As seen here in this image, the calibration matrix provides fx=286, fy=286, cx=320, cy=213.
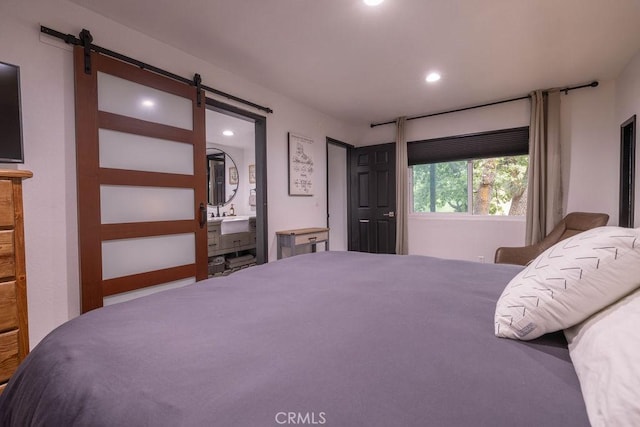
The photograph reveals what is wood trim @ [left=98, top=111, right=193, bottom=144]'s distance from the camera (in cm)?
211

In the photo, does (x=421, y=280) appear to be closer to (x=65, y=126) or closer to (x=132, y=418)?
(x=132, y=418)

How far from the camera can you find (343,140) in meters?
4.89

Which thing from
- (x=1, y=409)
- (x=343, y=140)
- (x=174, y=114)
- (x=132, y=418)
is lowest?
(x=1, y=409)

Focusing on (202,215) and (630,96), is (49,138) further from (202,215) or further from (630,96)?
(630,96)

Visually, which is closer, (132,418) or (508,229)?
(132,418)

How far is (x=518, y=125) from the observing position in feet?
12.4

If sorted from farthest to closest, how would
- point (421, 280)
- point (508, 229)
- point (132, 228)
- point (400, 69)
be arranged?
point (508, 229), point (400, 69), point (132, 228), point (421, 280)

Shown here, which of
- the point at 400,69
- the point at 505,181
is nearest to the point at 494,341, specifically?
the point at 400,69

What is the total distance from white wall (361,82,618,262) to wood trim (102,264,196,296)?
3.40m

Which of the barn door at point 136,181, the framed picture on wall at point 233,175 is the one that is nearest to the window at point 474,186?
the framed picture on wall at point 233,175

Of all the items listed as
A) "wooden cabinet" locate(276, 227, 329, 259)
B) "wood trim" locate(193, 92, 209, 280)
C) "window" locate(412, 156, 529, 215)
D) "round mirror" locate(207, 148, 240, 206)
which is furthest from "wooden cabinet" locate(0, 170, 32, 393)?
"window" locate(412, 156, 529, 215)

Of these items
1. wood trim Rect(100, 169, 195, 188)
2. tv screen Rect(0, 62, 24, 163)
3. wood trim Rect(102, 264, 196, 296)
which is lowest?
wood trim Rect(102, 264, 196, 296)

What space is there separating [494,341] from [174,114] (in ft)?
9.09

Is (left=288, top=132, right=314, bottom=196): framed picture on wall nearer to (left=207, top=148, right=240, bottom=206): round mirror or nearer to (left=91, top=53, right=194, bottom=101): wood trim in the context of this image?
(left=91, top=53, right=194, bottom=101): wood trim
